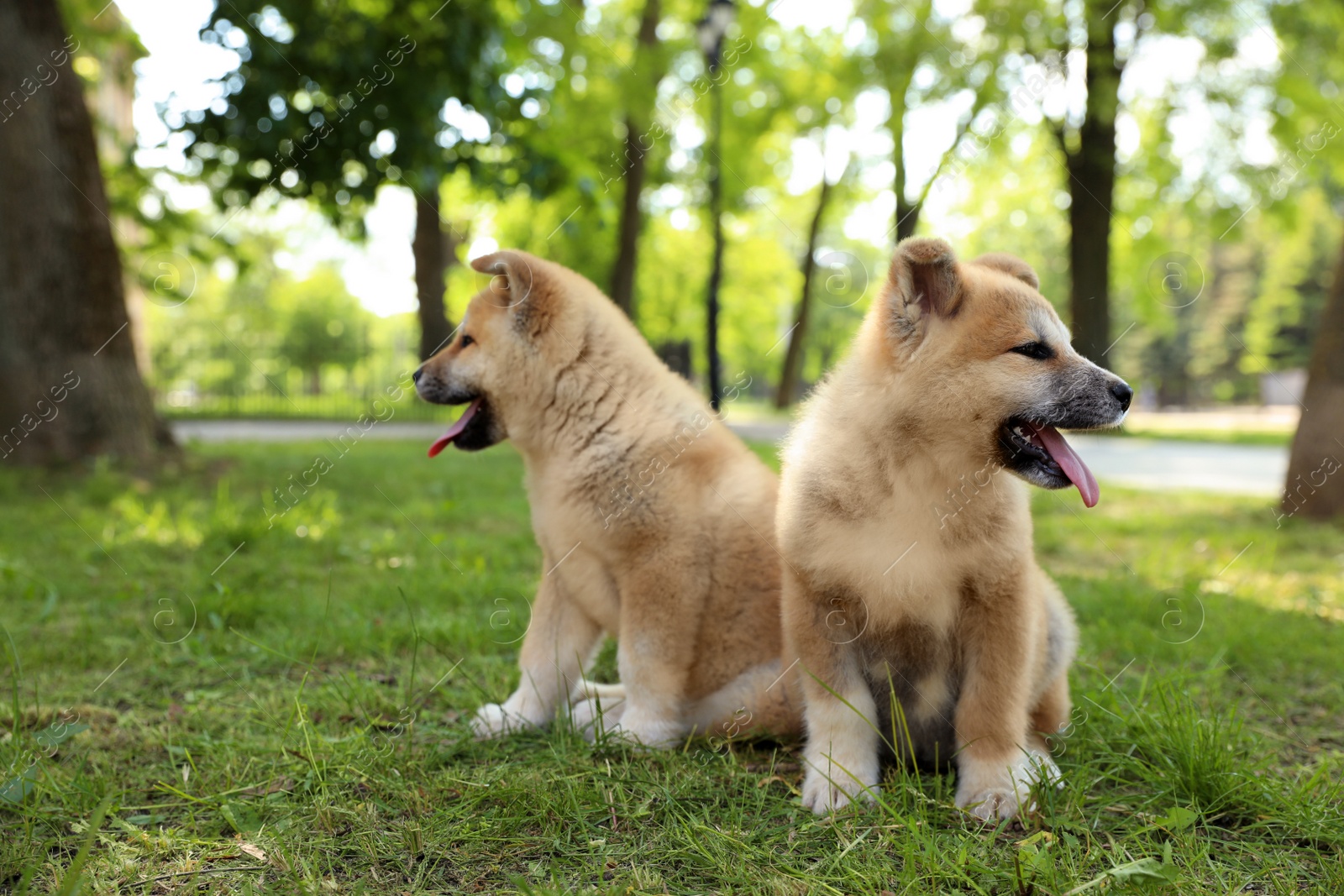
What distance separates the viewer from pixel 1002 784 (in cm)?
280

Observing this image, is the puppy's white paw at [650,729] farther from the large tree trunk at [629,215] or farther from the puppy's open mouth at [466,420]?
the large tree trunk at [629,215]

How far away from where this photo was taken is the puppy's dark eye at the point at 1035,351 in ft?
9.27

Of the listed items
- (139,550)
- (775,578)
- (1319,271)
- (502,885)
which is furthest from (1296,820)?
(1319,271)

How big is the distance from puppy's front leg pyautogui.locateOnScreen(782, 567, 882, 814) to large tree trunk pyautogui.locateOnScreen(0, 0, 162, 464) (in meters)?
8.21

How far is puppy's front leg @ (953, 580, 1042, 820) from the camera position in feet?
9.27

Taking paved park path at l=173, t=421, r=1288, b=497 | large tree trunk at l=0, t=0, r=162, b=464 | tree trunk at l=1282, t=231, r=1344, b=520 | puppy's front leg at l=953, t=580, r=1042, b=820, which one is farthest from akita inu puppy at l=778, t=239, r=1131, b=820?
paved park path at l=173, t=421, r=1288, b=497

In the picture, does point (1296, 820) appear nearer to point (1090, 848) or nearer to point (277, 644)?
point (1090, 848)

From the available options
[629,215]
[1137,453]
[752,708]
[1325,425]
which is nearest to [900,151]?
[629,215]

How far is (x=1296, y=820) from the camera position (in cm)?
260

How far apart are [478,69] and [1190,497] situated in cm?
966

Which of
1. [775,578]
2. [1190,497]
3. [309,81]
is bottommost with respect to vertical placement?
[1190,497]

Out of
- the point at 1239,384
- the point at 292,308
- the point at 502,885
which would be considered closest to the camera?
the point at 502,885

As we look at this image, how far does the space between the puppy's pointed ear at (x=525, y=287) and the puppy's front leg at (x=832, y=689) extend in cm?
151

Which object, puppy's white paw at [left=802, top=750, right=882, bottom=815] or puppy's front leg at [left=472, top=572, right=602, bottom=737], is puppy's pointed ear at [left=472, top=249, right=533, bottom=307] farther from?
puppy's white paw at [left=802, top=750, right=882, bottom=815]
